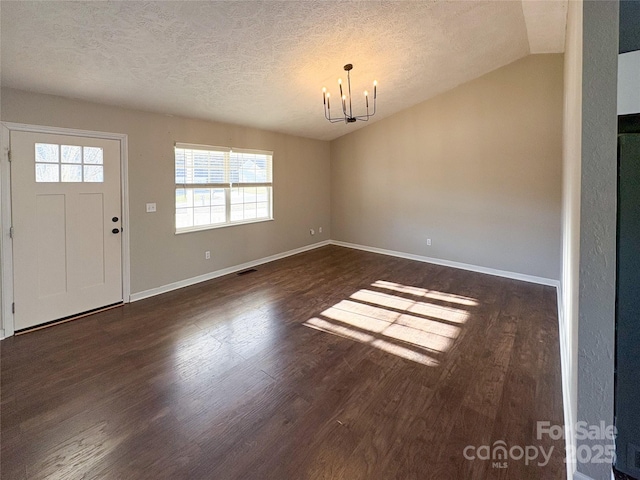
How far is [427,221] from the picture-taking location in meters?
5.79

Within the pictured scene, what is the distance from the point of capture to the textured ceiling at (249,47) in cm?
237

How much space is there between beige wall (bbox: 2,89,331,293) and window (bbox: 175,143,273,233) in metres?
0.13

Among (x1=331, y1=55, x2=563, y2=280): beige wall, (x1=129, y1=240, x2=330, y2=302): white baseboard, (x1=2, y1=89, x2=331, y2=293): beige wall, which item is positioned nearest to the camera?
(x1=2, y1=89, x2=331, y2=293): beige wall

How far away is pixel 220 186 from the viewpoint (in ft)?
→ 16.3

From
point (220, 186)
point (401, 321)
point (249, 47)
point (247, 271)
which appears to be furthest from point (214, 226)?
point (401, 321)

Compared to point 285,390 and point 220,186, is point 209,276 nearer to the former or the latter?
point 220,186

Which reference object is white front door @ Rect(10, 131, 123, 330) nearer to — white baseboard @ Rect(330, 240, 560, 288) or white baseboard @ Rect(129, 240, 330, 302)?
white baseboard @ Rect(129, 240, 330, 302)

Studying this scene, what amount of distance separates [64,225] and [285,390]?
2.99 metres

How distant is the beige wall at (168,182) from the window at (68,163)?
0.24 meters

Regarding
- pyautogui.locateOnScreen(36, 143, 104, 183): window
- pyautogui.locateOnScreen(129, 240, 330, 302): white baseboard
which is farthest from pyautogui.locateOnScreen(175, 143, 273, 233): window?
pyautogui.locateOnScreen(36, 143, 104, 183): window

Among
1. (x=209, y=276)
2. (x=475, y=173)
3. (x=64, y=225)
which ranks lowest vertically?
(x=209, y=276)

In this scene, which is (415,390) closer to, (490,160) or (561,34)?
(490,160)

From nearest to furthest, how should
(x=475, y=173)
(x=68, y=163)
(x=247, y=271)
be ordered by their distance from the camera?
(x=68, y=163), (x=475, y=173), (x=247, y=271)

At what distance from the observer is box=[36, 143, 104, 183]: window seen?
3.18 meters
